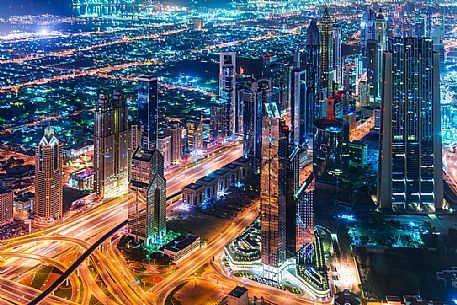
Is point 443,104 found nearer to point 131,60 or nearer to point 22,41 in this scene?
point 131,60

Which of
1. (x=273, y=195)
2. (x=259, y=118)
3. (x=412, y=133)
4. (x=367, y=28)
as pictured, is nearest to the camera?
(x=273, y=195)

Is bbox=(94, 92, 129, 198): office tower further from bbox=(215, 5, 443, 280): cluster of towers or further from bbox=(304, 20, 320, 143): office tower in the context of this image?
bbox=(304, 20, 320, 143): office tower

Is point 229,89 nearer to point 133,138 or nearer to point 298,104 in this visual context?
point 298,104

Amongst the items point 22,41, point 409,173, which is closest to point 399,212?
point 409,173

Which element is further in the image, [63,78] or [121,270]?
[63,78]

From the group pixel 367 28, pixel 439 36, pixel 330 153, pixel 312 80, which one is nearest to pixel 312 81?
pixel 312 80

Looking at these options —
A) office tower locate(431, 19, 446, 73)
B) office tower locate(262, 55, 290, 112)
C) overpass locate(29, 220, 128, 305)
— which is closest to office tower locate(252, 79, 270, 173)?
office tower locate(262, 55, 290, 112)
